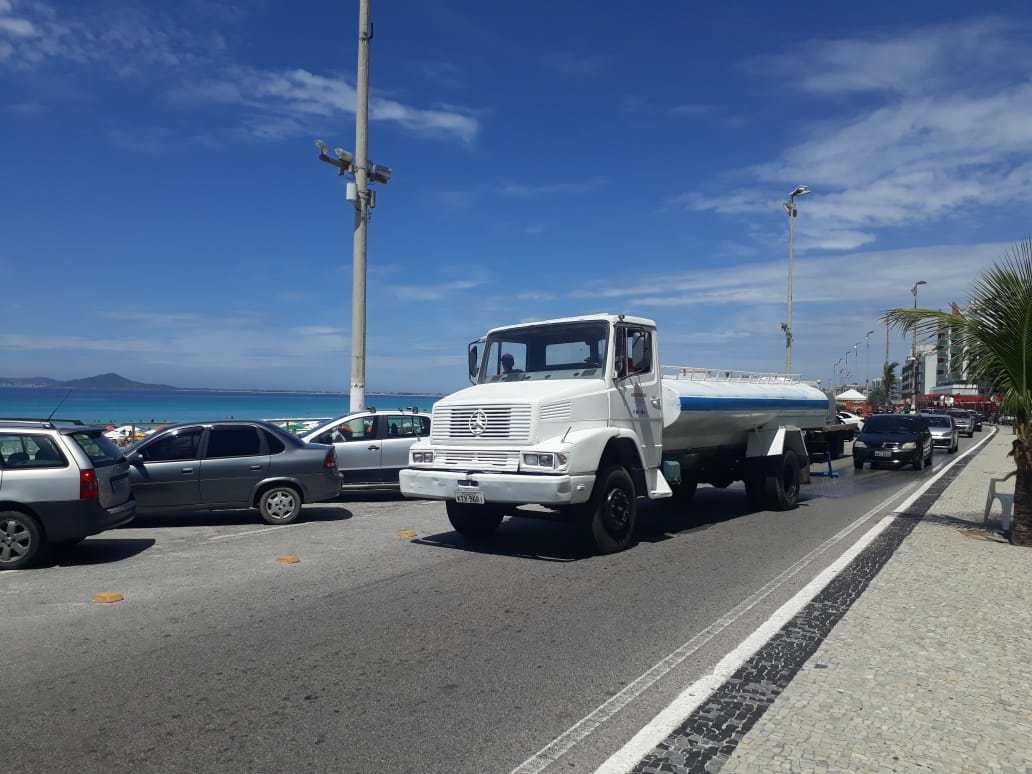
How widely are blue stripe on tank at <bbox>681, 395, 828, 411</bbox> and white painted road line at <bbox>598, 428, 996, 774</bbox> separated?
3031mm

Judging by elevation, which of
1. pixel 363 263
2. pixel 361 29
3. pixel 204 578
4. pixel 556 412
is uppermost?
pixel 361 29

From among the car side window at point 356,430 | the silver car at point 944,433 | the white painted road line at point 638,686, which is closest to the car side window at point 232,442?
the car side window at point 356,430

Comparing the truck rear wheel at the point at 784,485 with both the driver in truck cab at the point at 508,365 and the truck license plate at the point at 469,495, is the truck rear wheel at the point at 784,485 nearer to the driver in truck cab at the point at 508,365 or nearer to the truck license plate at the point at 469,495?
the driver in truck cab at the point at 508,365

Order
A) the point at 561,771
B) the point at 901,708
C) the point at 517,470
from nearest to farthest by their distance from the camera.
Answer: the point at 561,771
the point at 901,708
the point at 517,470

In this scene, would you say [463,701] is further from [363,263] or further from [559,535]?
[363,263]

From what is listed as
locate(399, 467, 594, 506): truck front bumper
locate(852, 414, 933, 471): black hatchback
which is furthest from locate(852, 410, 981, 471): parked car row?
locate(399, 467, 594, 506): truck front bumper

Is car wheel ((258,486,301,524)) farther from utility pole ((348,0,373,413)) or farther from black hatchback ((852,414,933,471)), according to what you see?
black hatchback ((852,414,933,471))

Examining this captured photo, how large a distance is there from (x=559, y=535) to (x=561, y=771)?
673cm

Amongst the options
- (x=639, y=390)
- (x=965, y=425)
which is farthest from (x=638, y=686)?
(x=965, y=425)

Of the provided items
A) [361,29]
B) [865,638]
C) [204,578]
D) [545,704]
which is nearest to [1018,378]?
[865,638]

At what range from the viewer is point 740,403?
39.8ft

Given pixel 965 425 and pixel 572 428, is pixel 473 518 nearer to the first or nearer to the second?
pixel 572 428

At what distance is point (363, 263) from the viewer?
56.6 ft

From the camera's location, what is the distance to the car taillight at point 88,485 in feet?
27.0
